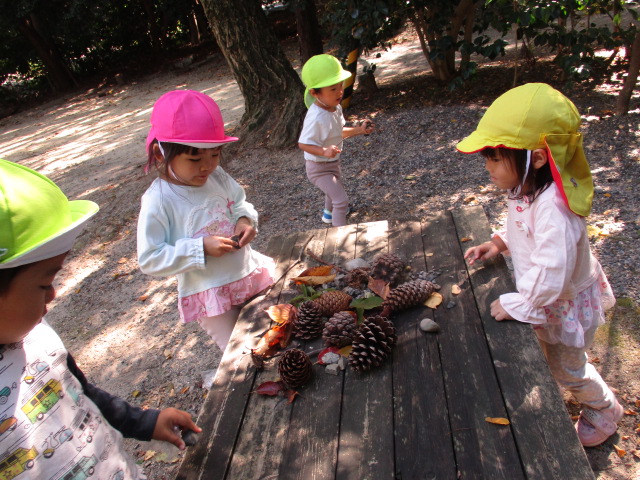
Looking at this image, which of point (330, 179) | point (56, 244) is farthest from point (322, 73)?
point (56, 244)

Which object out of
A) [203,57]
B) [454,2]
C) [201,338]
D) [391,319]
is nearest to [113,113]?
[203,57]

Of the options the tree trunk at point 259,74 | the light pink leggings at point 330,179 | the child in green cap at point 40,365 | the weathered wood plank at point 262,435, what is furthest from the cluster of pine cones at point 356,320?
the tree trunk at point 259,74

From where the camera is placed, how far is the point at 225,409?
6.27 ft

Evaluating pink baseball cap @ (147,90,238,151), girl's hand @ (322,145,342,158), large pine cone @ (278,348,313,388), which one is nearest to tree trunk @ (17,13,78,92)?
girl's hand @ (322,145,342,158)

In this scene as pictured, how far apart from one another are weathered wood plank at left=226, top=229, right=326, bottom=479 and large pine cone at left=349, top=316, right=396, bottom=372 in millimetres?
317

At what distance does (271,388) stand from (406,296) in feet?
2.31

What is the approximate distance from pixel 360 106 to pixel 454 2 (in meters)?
2.08

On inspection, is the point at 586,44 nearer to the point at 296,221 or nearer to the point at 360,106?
the point at 360,106

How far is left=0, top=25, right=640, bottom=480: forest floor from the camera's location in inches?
122

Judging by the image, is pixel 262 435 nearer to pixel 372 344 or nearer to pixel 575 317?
pixel 372 344

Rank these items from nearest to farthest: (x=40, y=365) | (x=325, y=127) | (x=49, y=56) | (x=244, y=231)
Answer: (x=40, y=365) < (x=244, y=231) < (x=325, y=127) < (x=49, y=56)

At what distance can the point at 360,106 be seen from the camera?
8.02m

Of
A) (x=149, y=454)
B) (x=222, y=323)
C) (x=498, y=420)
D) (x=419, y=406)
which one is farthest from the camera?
(x=149, y=454)

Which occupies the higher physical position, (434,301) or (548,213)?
(548,213)
